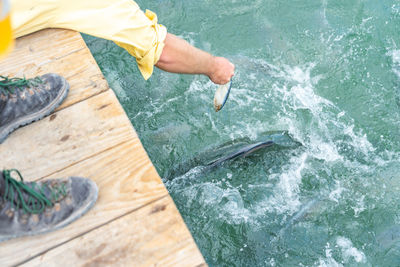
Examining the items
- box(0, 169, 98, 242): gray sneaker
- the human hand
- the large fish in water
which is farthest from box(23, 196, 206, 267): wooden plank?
the large fish in water

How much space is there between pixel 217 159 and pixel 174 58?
35.8 inches

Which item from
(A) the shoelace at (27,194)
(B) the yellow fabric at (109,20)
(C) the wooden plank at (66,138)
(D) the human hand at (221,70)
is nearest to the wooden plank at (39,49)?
(B) the yellow fabric at (109,20)

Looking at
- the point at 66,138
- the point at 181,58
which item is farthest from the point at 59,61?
the point at 181,58

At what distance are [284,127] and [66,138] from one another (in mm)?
1964

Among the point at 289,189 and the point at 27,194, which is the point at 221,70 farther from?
the point at 27,194

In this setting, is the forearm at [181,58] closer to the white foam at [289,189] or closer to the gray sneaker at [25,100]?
the gray sneaker at [25,100]

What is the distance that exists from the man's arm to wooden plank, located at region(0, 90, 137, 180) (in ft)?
1.40

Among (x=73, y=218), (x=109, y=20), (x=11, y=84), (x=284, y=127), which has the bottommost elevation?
(x=284, y=127)

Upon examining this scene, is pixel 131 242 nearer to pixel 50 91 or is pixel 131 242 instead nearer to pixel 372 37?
pixel 50 91

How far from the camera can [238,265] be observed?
8.81 ft

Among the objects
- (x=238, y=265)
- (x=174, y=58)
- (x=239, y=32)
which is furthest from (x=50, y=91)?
(x=239, y=32)

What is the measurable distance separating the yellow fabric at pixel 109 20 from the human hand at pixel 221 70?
0.38 metres

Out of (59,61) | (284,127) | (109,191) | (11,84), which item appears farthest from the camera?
(284,127)

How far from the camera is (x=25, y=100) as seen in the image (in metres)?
2.03
